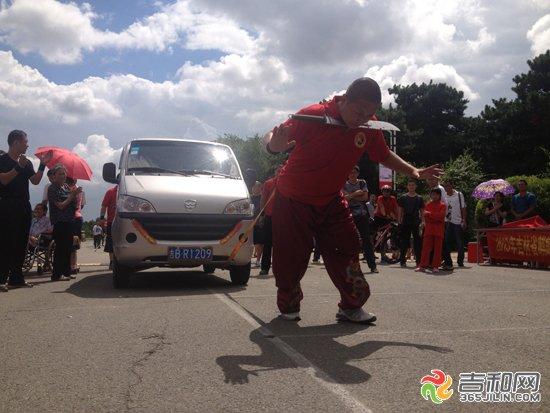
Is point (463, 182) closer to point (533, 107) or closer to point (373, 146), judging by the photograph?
point (533, 107)

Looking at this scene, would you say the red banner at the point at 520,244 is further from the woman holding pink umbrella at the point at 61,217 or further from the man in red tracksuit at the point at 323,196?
the woman holding pink umbrella at the point at 61,217

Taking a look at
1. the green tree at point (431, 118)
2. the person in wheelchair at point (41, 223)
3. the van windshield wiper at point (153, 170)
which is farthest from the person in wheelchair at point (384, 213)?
the green tree at point (431, 118)

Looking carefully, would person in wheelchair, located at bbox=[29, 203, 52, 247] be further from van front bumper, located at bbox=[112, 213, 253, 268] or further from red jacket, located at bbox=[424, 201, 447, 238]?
red jacket, located at bbox=[424, 201, 447, 238]

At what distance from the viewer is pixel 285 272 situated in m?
5.00

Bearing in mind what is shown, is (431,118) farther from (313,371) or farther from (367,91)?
(313,371)

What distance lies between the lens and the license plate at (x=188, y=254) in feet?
24.5

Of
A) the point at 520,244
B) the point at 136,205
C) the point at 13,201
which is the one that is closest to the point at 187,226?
the point at 136,205

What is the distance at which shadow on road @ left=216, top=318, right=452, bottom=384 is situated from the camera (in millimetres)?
3371

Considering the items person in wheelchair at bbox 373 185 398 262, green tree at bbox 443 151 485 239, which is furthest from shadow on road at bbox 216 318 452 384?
green tree at bbox 443 151 485 239

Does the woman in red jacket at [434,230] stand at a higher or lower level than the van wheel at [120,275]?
higher

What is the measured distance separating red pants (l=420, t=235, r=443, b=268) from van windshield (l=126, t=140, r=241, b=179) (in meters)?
4.42

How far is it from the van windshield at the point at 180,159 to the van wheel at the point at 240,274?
4.52 ft

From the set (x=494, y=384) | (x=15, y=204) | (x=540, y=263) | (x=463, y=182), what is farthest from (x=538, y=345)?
(x=463, y=182)

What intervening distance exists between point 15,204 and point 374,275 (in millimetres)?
5617
